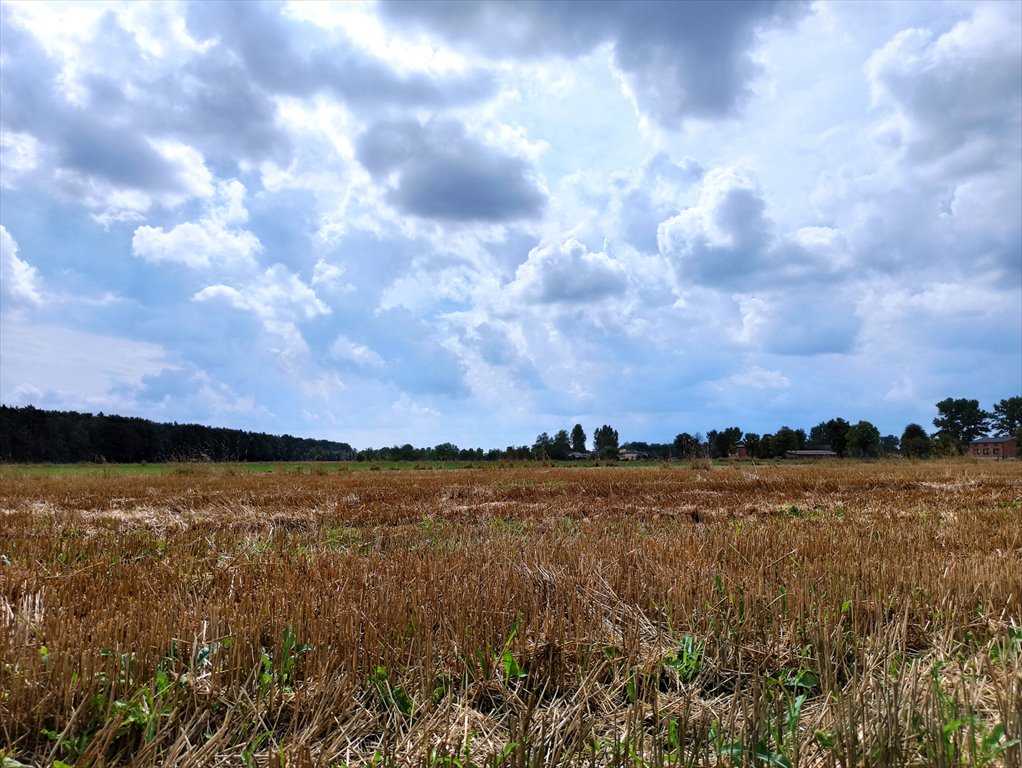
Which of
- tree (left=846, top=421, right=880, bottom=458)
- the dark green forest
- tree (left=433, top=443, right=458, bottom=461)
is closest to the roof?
tree (left=846, top=421, right=880, bottom=458)

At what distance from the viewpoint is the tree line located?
65875mm

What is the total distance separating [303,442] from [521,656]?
122398 millimetres

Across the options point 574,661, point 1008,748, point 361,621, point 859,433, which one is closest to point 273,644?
point 361,621

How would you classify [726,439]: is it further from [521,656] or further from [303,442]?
[521,656]

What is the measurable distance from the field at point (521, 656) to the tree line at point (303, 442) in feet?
115

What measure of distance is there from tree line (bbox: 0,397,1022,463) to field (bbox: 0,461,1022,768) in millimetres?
35076

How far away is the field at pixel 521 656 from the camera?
7.15ft

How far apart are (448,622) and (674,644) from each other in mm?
1250

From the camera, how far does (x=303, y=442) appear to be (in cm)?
11731

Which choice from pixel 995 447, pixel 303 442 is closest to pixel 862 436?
pixel 995 447

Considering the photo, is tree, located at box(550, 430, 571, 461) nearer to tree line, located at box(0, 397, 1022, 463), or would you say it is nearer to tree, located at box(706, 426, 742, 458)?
tree line, located at box(0, 397, 1022, 463)

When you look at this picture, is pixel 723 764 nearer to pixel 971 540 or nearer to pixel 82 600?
pixel 82 600

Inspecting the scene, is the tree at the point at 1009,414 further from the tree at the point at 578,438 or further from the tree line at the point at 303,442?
the tree at the point at 578,438

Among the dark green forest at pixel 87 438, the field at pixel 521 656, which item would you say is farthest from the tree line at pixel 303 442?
the field at pixel 521 656
